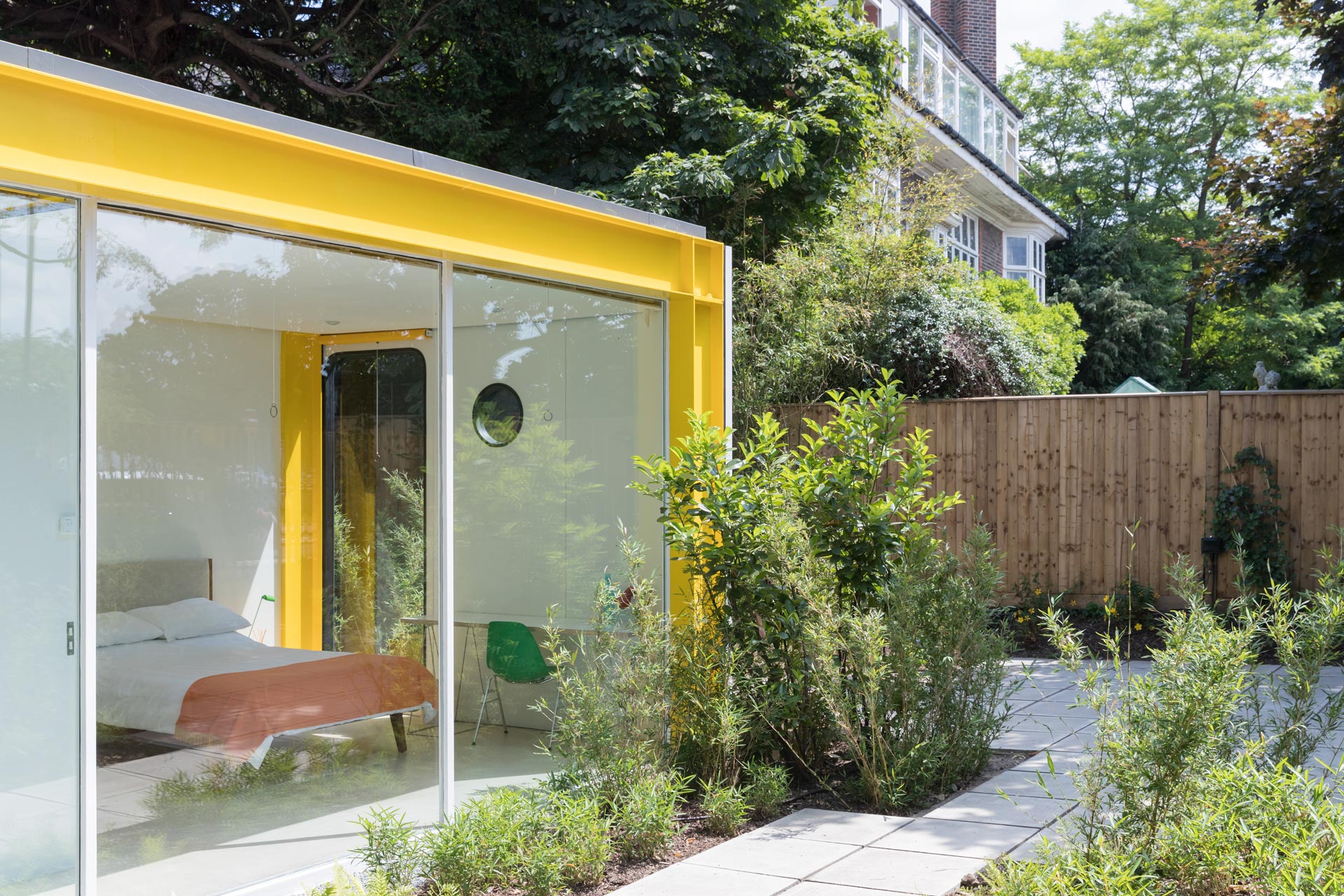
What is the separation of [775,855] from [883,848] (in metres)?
0.44

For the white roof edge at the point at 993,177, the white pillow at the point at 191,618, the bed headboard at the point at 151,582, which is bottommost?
the white pillow at the point at 191,618

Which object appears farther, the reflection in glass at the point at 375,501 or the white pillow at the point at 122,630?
the reflection in glass at the point at 375,501

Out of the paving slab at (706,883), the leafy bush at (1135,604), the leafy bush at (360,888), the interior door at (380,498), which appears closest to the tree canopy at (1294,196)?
the leafy bush at (1135,604)

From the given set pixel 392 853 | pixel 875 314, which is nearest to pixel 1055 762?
pixel 392 853

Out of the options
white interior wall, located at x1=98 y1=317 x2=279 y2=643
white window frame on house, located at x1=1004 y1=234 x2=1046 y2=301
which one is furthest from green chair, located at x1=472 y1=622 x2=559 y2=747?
white window frame on house, located at x1=1004 y1=234 x2=1046 y2=301

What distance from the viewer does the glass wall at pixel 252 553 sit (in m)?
3.64

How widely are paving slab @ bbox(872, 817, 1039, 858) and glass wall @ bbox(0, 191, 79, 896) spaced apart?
2960 millimetres

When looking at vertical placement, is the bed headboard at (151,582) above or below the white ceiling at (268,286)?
below

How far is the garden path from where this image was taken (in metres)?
4.07

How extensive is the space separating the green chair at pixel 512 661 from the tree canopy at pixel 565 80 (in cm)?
629

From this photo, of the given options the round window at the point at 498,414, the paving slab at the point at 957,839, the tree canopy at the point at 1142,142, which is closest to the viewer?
the paving slab at the point at 957,839

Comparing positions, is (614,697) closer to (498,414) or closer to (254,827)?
(498,414)

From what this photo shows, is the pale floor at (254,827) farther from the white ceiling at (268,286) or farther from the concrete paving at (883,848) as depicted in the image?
the white ceiling at (268,286)

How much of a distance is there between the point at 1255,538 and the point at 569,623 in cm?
642
